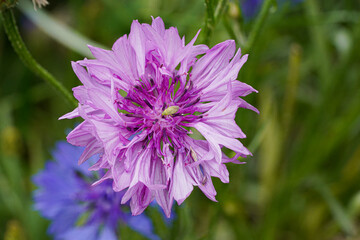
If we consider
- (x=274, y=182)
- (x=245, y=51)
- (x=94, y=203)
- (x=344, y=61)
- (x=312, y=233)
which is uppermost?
(x=245, y=51)

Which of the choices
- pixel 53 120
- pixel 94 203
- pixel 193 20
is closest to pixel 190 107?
pixel 94 203

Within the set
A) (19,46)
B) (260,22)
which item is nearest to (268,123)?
(260,22)

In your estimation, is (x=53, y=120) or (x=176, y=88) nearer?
(x=176, y=88)

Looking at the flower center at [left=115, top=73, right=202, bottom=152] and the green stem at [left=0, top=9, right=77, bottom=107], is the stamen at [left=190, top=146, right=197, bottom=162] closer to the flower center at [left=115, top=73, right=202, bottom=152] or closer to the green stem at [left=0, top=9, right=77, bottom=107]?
the flower center at [left=115, top=73, right=202, bottom=152]

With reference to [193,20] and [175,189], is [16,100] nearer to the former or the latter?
[193,20]

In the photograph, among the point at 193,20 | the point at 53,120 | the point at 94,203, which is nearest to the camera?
the point at 94,203

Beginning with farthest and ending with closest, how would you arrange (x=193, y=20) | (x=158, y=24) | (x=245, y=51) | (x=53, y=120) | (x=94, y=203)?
(x=53, y=120) → (x=193, y=20) → (x=94, y=203) → (x=245, y=51) → (x=158, y=24)

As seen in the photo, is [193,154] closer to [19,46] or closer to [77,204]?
[19,46]
